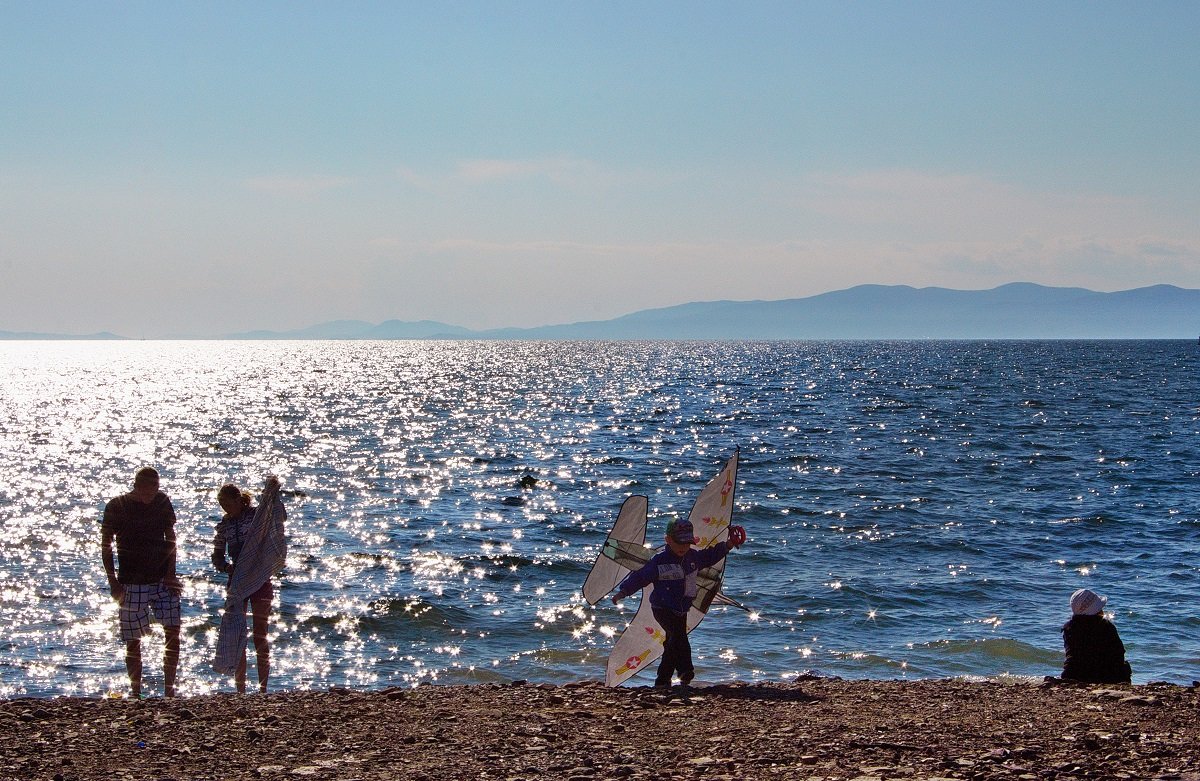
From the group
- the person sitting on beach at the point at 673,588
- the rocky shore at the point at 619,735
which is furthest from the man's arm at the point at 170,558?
the person sitting on beach at the point at 673,588

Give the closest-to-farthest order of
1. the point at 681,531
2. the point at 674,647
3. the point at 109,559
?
the point at 109,559
the point at 681,531
the point at 674,647

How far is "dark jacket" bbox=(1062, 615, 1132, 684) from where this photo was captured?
11.6 m

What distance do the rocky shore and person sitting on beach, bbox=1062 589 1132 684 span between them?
775 millimetres

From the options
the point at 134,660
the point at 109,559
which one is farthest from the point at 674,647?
the point at 109,559

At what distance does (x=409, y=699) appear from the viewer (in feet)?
34.2

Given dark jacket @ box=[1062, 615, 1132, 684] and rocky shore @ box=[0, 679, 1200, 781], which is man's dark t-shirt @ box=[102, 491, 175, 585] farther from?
dark jacket @ box=[1062, 615, 1132, 684]

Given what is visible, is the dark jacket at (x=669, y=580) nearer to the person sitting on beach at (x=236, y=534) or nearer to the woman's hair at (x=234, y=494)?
the person sitting on beach at (x=236, y=534)

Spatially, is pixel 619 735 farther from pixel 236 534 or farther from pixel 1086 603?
pixel 1086 603

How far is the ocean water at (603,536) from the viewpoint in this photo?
16.2 m

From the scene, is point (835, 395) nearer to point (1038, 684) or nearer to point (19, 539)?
point (19, 539)

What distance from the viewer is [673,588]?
11.4 metres

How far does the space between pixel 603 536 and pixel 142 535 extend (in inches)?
660

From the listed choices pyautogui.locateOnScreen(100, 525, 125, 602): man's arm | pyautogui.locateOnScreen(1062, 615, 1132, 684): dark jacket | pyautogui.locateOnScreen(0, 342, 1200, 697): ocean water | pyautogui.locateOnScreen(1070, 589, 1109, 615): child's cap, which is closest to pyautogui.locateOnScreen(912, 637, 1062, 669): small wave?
pyautogui.locateOnScreen(0, 342, 1200, 697): ocean water

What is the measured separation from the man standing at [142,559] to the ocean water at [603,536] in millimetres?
3496
